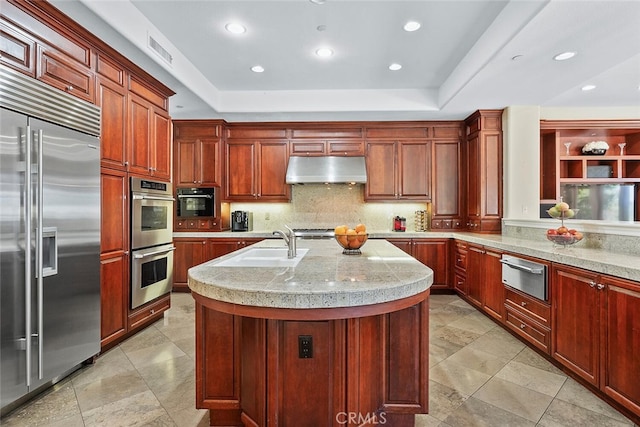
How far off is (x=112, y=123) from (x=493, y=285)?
410 centimetres

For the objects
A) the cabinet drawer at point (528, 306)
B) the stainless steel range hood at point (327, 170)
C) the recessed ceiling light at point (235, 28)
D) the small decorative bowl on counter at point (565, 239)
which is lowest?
the cabinet drawer at point (528, 306)

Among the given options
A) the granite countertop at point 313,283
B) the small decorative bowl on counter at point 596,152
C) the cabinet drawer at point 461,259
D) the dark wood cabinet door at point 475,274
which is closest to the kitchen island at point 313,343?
the granite countertop at point 313,283

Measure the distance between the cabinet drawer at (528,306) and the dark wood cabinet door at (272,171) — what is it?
3215 mm

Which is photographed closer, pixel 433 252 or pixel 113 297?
pixel 113 297

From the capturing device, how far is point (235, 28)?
2854 mm

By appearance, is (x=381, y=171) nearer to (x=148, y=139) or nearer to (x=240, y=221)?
(x=240, y=221)

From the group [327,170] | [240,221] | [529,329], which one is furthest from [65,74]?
[529,329]

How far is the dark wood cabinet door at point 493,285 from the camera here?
10.8 feet

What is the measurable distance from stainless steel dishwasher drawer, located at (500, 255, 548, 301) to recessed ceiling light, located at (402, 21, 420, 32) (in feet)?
7.62

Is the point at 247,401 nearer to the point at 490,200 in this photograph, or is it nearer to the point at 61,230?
the point at 61,230

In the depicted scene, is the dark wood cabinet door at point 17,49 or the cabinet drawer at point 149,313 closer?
the dark wood cabinet door at point 17,49

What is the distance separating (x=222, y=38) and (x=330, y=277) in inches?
108

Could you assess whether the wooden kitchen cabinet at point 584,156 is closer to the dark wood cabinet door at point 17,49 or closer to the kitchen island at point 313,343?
the kitchen island at point 313,343

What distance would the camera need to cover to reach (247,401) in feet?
5.21
